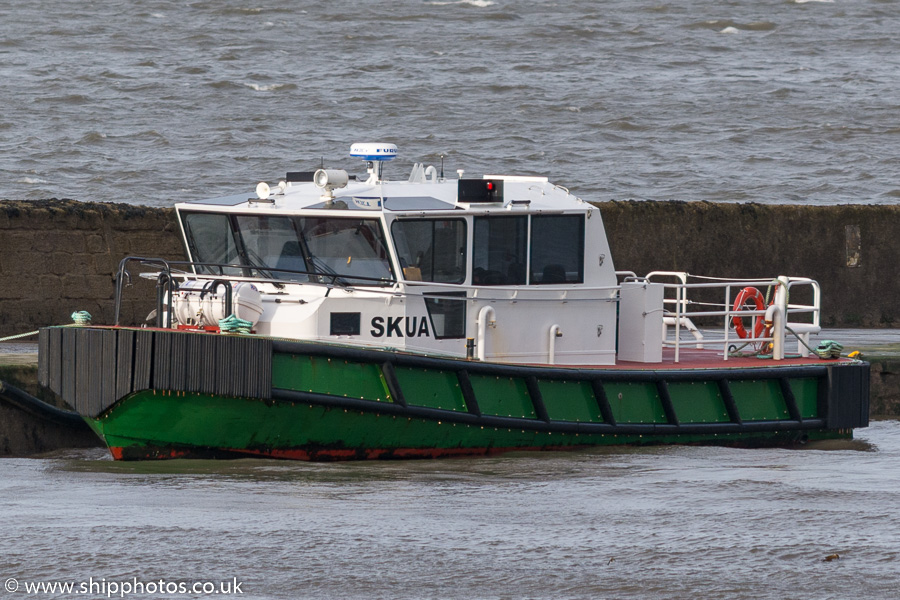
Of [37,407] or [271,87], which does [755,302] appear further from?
[271,87]

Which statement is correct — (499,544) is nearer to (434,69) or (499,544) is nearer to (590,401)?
(590,401)

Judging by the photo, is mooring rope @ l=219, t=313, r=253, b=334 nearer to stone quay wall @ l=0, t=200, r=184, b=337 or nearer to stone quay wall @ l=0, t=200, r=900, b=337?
stone quay wall @ l=0, t=200, r=184, b=337

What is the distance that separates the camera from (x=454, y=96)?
25906 millimetres

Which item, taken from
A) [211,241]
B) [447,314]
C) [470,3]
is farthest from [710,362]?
[470,3]

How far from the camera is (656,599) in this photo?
17.7 feet

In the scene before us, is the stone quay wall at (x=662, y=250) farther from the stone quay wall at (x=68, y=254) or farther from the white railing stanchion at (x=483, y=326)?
the white railing stanchion at (x=483, y=326)

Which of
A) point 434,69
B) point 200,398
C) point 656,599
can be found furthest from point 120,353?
point 434,69

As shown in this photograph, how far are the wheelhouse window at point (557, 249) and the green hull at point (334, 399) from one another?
27.1 inches

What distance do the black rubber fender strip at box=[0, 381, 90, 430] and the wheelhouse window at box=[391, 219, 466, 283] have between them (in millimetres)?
2824

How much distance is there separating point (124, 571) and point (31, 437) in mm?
4279

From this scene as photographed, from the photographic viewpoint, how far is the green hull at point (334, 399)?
8.09 metres

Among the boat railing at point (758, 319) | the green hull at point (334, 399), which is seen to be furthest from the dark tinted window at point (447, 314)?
the boat railing at point (758, 319)

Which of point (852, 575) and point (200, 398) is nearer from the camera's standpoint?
point (852, 575)

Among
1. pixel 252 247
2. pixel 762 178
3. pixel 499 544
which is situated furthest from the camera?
pixel 762 178
